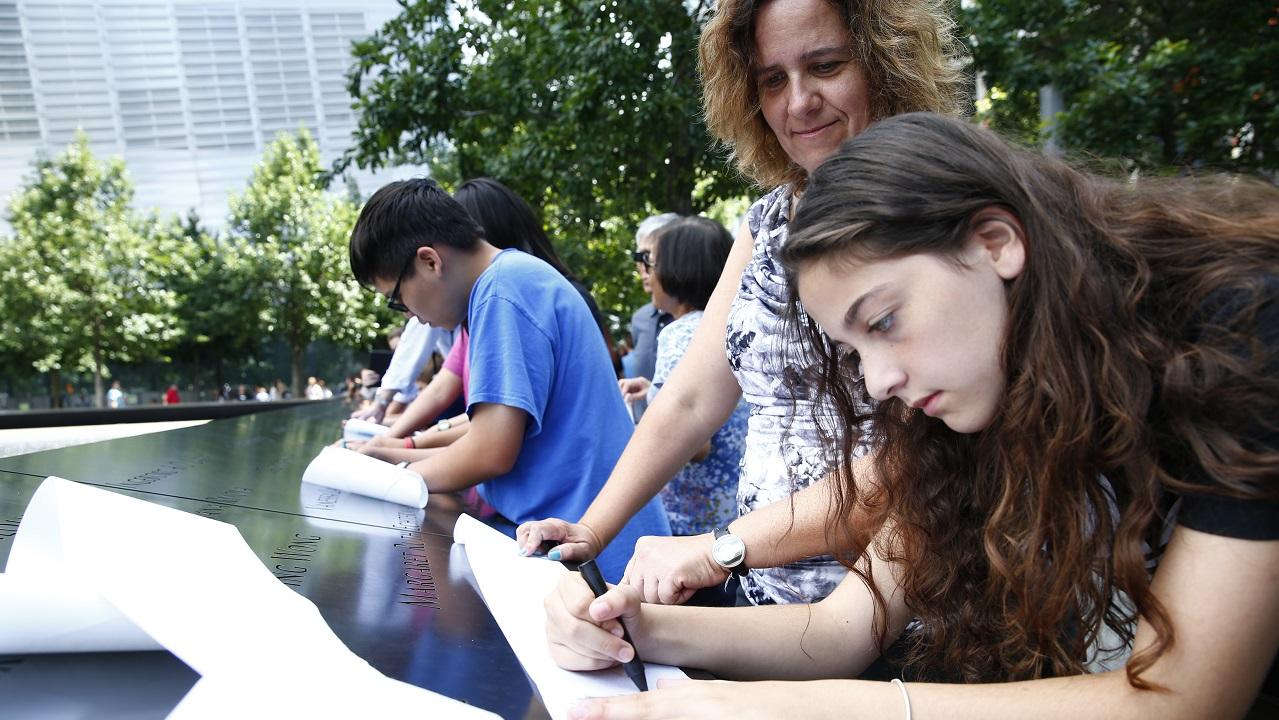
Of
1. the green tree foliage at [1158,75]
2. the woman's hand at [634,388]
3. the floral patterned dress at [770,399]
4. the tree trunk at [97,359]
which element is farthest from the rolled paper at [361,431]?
the tree trunk at [97,359]

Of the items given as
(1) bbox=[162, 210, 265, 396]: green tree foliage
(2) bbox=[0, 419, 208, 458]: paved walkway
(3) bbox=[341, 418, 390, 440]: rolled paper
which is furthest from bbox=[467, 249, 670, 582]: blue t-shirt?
(1) bbox=[162, 210, 265, 396]: green tree foliage

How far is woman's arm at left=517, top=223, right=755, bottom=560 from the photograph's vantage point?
66.4 inches

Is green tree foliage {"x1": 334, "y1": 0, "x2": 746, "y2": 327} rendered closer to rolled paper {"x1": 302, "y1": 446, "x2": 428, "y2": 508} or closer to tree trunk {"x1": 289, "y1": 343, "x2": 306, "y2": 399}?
rolled paper {"x1": 302, "y1": 446, "x2": 428, "y2": 508}

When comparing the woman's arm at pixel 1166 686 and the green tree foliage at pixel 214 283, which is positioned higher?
the woman's arm at pixel 1166 686

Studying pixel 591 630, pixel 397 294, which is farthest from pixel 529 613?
pixel 397 294

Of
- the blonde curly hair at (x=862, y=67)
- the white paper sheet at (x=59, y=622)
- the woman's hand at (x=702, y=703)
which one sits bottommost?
the woman's hand at (x=702, y=703)

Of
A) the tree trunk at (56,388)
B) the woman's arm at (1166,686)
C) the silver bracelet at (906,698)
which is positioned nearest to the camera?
the woman's arm at (1166,686)

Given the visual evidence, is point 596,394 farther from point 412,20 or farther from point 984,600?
point 412,20

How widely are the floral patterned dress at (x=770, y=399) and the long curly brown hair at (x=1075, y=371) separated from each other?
1.26 ft

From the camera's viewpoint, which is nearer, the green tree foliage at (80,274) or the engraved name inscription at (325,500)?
the engraved name inscription at (325,500)

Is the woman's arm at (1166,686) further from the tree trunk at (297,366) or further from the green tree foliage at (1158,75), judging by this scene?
the tree trunk at (297,366)

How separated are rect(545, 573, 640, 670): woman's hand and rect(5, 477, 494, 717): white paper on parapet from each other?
191mm

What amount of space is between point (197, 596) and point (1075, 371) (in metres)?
0.93

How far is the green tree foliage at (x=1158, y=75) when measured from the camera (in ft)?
20.8
